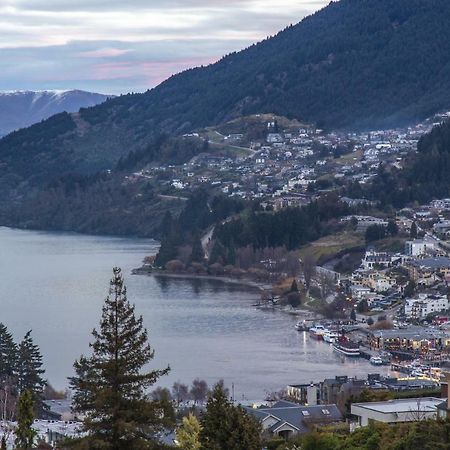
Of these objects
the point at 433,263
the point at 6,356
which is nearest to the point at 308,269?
the point at 433,263

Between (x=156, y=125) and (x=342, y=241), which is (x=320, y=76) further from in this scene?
(x=342, y=241)

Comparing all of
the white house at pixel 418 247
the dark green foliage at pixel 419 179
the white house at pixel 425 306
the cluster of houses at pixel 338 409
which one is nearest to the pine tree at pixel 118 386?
the cluster of houses at pixel 338 409

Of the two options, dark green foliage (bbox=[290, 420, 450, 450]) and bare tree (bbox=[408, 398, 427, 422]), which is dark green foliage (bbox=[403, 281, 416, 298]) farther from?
dark green foliage (bbox=[290, 420, 450, 450])

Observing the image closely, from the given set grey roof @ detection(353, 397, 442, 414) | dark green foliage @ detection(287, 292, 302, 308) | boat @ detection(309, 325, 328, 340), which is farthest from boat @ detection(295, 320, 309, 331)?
grey roof @ detection(353, 397, 442, 414)

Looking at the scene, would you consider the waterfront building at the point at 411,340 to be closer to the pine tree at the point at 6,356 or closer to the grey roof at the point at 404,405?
the pine tree at the point at 6,356

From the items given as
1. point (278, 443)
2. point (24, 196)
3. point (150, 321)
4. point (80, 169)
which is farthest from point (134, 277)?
point (80, 169)
